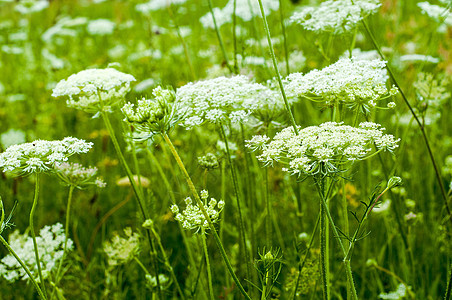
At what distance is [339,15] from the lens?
2.37 meters

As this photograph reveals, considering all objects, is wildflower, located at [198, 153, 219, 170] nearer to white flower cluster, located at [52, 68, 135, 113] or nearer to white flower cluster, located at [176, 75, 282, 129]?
white flower cluster, located at [176, 75, 282, 129]

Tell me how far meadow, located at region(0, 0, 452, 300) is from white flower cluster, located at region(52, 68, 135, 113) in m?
0.01

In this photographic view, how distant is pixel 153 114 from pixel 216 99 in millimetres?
421

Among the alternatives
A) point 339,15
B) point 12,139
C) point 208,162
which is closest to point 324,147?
point 208,162

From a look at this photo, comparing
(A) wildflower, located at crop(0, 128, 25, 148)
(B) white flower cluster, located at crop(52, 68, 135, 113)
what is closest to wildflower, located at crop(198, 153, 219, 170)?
(B) white flower cluster, located at crop(52, 68, 135, 113)

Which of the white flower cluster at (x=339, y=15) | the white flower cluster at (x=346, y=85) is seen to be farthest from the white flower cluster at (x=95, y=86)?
the white flower cluster at (x=339, y=15)

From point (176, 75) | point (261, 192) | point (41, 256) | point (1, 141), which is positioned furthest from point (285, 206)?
point (176, 75)

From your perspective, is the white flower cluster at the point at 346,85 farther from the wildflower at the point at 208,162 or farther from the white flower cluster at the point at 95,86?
the white flower cluster at the point at 95,86

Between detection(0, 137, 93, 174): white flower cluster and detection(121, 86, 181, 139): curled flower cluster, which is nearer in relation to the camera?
detection(121, 86, 181, 139): curled flower cluster

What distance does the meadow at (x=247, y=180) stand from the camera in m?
1.74

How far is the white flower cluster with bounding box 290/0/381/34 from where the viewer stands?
7.73 feet

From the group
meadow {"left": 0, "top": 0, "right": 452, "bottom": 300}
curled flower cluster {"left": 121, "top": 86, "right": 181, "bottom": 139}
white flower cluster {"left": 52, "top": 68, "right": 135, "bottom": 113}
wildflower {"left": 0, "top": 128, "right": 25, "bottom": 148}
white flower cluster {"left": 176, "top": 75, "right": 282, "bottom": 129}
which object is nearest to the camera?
curled flower cluster {"left": 121, "top": 86, "right": 181, "bottom": 139}

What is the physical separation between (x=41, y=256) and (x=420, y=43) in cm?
547

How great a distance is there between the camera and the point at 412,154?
3.72m
